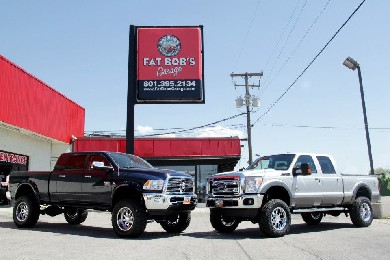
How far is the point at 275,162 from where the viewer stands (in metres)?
11.5

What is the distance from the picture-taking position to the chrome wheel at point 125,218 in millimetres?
9781

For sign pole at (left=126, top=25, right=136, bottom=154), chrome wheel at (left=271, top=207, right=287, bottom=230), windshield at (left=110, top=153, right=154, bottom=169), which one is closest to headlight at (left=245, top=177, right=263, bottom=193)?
chrome wheel at (left=271, top=207, right=287, bottom=230)

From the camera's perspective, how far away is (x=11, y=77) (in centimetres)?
2036

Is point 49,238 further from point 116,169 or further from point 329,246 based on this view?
point 329,246

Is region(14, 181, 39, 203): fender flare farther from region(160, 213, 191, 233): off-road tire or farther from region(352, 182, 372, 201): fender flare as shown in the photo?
region(352, 182, 372, 201): fender flare

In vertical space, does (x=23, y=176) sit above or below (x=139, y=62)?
below

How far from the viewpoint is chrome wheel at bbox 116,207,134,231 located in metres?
9.78

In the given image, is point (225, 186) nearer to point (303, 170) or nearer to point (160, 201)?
point (160, 201)

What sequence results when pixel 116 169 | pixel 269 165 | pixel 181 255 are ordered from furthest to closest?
pixel 269 165, pixel 116 169, pixel 181 255

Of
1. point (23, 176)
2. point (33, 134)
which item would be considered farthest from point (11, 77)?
point (23, 176)

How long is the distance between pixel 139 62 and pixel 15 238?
1524 centimetres

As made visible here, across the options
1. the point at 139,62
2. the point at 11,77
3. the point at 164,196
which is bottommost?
the point at 164,196

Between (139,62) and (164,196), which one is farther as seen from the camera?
(139,62)

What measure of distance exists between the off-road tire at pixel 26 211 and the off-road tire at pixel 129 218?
3.15 meters
